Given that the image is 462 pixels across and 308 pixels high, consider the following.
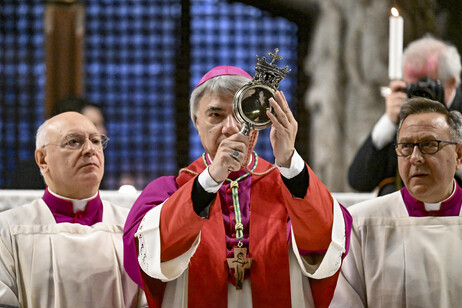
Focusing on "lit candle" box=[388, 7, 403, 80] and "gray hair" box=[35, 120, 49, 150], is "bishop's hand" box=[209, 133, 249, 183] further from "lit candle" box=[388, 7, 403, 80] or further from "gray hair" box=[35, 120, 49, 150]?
"lit candle" box=[388, 7, 403, 80]

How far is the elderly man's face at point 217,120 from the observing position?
11.4 ft

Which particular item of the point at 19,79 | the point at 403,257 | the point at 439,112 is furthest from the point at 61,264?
the point at 19,79

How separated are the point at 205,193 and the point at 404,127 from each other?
1288 millimetres

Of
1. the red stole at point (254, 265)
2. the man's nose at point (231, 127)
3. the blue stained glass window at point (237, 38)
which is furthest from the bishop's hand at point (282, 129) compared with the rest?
the blue stained glass window at point (237, 38)

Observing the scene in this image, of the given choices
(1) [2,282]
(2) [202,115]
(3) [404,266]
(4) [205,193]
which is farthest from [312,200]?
(1) [2,282]

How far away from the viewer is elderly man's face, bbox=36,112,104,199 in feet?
13.5

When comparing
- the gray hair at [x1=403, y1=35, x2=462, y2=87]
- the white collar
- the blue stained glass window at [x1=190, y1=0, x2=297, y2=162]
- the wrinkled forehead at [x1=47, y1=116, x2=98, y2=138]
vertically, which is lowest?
the white collar

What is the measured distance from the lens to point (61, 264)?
13.0ft

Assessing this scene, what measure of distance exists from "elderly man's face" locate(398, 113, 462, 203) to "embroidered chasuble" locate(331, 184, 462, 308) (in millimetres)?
97

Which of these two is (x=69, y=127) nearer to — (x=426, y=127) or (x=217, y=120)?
(x=217, y=120)

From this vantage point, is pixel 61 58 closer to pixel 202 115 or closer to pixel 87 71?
pixel 87 71

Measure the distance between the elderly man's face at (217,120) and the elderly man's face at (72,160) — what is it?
818 millimetres

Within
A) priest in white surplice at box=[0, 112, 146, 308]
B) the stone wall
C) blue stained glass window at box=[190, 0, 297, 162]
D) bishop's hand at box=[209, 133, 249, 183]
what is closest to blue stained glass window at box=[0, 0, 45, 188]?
blue stained glass window at box=[190, 0, 297, 162]

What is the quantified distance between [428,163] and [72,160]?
1.80m
